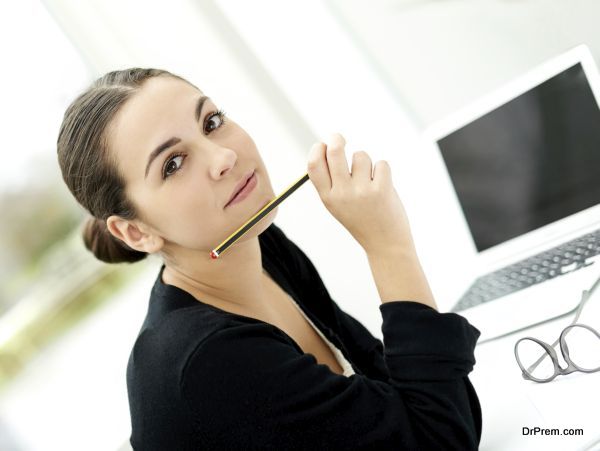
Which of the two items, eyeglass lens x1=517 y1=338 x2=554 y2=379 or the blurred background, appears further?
the blurred background

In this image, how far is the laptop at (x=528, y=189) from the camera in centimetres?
103

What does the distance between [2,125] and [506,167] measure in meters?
1.07

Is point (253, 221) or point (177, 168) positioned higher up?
point (177, 168)

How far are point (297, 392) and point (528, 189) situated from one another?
625mm

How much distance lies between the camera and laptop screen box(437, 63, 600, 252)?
42.6 inches

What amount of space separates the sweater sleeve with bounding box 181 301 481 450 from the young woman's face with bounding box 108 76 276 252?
0.17m

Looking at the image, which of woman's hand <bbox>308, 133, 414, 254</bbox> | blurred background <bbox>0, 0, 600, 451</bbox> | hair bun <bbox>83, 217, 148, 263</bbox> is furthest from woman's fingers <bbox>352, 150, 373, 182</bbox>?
blurred background <bbox>0, 0, 600, 451</bbox>

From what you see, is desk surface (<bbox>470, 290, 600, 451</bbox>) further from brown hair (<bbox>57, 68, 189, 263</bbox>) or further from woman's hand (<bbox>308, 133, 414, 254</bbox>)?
brown hair (<bbox>57, 68, 189, 263</bbox>)

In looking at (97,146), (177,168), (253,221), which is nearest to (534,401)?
(253,221)

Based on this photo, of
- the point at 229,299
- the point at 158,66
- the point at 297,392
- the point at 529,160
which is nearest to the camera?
the point at 297,392

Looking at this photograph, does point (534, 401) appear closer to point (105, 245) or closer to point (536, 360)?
point (536, 360)

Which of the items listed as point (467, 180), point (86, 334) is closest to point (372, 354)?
point (467, 180)

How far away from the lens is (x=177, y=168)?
866 millimetres

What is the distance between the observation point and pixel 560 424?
73 centimetres
